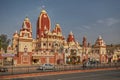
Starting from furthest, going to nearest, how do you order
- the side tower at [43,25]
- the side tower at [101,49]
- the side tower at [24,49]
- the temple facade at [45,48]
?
the side tower at [101,49], the side tower at [43,25], the temple facade at [45,48], the side tower at [24,49]

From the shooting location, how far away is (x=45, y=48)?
65688mm

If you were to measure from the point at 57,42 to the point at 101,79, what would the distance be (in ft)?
149

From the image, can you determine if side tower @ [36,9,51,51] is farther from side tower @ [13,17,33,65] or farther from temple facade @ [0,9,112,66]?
side tower @ [13,17,33,65]

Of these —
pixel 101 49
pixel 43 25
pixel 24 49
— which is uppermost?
pixel 43 25

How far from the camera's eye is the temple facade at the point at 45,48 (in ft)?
165

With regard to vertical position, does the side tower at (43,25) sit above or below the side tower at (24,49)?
above

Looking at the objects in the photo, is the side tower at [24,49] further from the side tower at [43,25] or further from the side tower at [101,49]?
the side tower at [101,49]

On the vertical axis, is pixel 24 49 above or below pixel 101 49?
below

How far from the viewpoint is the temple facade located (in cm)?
5016

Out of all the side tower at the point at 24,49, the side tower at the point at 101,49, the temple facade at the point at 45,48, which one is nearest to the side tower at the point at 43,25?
the temple facade at the point at 45,48

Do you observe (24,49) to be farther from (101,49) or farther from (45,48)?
(101,49)

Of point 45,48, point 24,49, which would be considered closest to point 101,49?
point 45,48

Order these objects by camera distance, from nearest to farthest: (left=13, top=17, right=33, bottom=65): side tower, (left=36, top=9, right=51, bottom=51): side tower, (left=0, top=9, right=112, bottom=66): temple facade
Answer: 1. (left=13, top=17, right=33, bottom=65): side tower
2. (left=0, top=9, right=112, bottom=66): temple facade
3. (left=36, top=9, right=51, bottom=51): side tower

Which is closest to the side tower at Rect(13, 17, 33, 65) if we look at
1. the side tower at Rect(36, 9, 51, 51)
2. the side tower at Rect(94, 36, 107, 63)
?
the side tower at Rect(36, 9, 51, 51)
